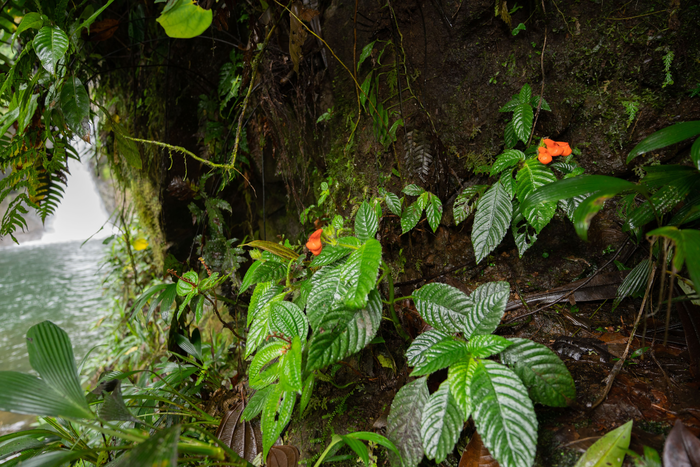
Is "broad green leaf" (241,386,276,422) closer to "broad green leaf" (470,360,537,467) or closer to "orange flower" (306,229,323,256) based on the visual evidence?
"orange flower" (306,229,323,256)

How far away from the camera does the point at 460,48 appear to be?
1286 mm

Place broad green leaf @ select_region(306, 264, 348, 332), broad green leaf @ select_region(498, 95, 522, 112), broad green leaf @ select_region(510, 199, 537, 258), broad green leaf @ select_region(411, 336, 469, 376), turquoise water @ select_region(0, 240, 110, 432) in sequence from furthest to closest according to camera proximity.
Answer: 1. turquoise water @ select_region(0, 240, 110, 432)
2. broad green leaf @ select_region(498, 95, 522, 112)
3. broad green leaf @ select_region(510, 199, 537, 258)
4. broad green leaf @ select_region(306, 264, 348, 332)
5. broad green leaf @ select_region(411, 336, 469, 376)

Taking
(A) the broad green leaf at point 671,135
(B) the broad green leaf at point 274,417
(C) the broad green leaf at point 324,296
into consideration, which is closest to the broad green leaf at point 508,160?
(A) the broad green leaf at point 671,135

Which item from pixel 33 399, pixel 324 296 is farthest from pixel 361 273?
pixel 33 399

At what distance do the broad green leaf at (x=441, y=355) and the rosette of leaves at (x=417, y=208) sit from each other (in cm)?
50

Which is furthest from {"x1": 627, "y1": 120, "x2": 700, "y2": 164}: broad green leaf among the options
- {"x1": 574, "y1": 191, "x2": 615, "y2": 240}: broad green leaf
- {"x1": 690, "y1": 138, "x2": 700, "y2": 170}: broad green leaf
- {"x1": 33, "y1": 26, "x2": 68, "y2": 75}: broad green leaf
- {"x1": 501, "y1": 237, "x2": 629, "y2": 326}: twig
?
{"x1": 33, "y1": 26, "x2": 68, "y2": 75}: broad green leaf

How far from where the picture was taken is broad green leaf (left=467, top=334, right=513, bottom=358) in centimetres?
72

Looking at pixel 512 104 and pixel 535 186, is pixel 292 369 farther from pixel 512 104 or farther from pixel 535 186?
pixel 512 104

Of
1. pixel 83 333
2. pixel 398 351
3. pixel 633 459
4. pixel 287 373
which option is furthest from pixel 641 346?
pixel 83 333

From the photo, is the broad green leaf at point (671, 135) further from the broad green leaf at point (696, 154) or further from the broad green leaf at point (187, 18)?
the broad green leaf at point (187, 18)

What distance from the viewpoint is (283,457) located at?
3.00 ft

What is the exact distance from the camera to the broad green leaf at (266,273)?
1083 mm

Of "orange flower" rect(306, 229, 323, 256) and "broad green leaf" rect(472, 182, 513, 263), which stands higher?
"orange flower" rect(306, 229, 323, 256)

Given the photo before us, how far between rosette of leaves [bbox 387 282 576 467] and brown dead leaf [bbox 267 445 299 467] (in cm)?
34
